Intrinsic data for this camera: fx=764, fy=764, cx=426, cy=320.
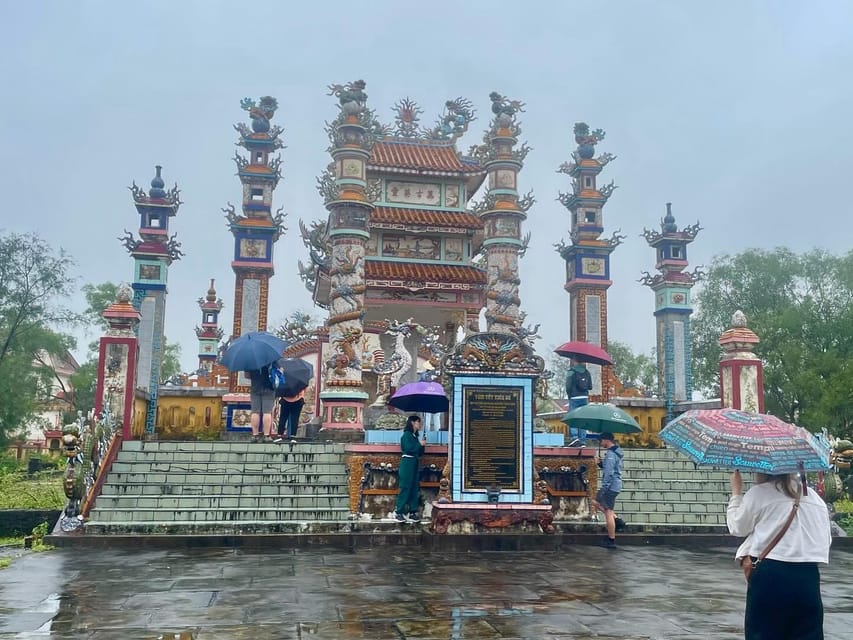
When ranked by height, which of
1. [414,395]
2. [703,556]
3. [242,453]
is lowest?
[703,556]

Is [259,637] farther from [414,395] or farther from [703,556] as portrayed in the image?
[414,395]

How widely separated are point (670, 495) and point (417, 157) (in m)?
14.7

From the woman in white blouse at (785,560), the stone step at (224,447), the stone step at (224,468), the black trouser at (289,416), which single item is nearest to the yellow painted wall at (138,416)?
the stone step at (224,447)

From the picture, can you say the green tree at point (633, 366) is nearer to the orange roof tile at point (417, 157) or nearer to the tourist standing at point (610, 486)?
the orange roof tile at point (417, 157)

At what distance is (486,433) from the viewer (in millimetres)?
11398

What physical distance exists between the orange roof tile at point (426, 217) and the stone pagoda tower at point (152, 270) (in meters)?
6.72

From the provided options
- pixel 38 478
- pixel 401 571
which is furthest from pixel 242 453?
pixel 38 478

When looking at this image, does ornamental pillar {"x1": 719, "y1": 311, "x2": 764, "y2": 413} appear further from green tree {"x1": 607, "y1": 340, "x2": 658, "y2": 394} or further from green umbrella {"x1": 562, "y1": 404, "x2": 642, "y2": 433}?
green tree {"x1": 607, "y1": 340, "x2": 658, "y2": 394}

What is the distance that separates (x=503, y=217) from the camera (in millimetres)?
21375

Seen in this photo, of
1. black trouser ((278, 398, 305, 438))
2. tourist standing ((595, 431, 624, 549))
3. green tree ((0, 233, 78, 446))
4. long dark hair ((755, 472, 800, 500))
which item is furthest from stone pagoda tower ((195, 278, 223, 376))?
long dark hair ((755, 472, 800, 500))

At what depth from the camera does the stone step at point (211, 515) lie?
36.4ft

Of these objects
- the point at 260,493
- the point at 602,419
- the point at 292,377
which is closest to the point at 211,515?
the point at 260,493

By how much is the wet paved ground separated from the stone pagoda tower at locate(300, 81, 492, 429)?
410 inches

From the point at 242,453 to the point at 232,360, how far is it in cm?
163
